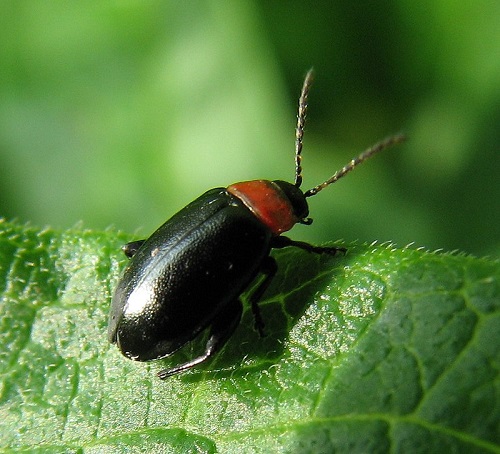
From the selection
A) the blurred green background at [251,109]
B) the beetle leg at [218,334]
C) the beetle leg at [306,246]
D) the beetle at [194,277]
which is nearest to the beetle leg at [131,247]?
the beetle at [194,277]

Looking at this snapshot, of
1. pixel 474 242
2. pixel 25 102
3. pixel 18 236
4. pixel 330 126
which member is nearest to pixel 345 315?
pixel 18 236

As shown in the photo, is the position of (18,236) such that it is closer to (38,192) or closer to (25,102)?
(38,192)

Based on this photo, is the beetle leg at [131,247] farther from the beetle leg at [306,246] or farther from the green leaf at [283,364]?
the beetle leg at [306,246]

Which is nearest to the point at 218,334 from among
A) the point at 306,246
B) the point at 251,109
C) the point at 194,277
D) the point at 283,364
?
the point at 194,277

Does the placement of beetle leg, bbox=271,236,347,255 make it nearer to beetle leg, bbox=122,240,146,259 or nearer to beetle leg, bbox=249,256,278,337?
beetle leg, bbox=249,256,278,337

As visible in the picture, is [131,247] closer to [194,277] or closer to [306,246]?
[194,277]
